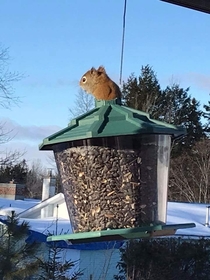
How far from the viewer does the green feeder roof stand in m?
2.19

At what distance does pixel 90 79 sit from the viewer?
238 centimetres

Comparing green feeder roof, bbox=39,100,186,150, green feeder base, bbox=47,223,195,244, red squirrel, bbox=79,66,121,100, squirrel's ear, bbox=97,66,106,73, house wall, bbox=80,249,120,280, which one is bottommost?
house wall, bbox=80,249,120,280

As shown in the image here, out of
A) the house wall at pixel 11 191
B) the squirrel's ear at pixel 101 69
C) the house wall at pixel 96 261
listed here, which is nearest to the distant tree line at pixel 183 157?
the house wall at pixel 11 191

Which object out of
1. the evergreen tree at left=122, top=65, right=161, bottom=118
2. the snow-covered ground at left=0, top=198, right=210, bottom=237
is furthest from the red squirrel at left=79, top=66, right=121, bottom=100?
the evergreen tree at left=122, top=65, right=161, bottom=118

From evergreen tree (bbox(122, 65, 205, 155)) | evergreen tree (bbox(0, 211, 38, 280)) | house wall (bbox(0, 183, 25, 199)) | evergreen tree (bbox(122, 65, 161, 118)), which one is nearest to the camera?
evergreen tree (bbox(0, 211, 38, 280))

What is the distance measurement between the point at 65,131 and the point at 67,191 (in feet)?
0.93

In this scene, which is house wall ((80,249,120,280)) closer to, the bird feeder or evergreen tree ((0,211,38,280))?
evergreen tree ((0,211,38,280))

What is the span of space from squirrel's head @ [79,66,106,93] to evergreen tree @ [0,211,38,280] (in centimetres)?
379

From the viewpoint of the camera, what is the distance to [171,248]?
30.7 ft

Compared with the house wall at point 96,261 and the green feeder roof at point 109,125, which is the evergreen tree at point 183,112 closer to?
the house wall at point 96,261

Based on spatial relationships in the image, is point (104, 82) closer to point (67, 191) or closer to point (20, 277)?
point (67, 191)

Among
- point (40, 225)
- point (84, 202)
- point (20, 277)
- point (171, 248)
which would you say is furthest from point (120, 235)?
point (40, 225)

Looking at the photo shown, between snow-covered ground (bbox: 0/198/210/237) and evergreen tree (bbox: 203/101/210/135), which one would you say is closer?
snow-covered ground (bbox: 0/198/210/237)

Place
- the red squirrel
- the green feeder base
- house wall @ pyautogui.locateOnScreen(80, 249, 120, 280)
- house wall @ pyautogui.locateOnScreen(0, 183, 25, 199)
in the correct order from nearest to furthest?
the green feeder base, the red squirrel, house wall @ pyautogui.locateOnScreen(80, 249, 120, 280), house wall @ pyautogui.locateOnScreen(0, 183, 25, 199)
